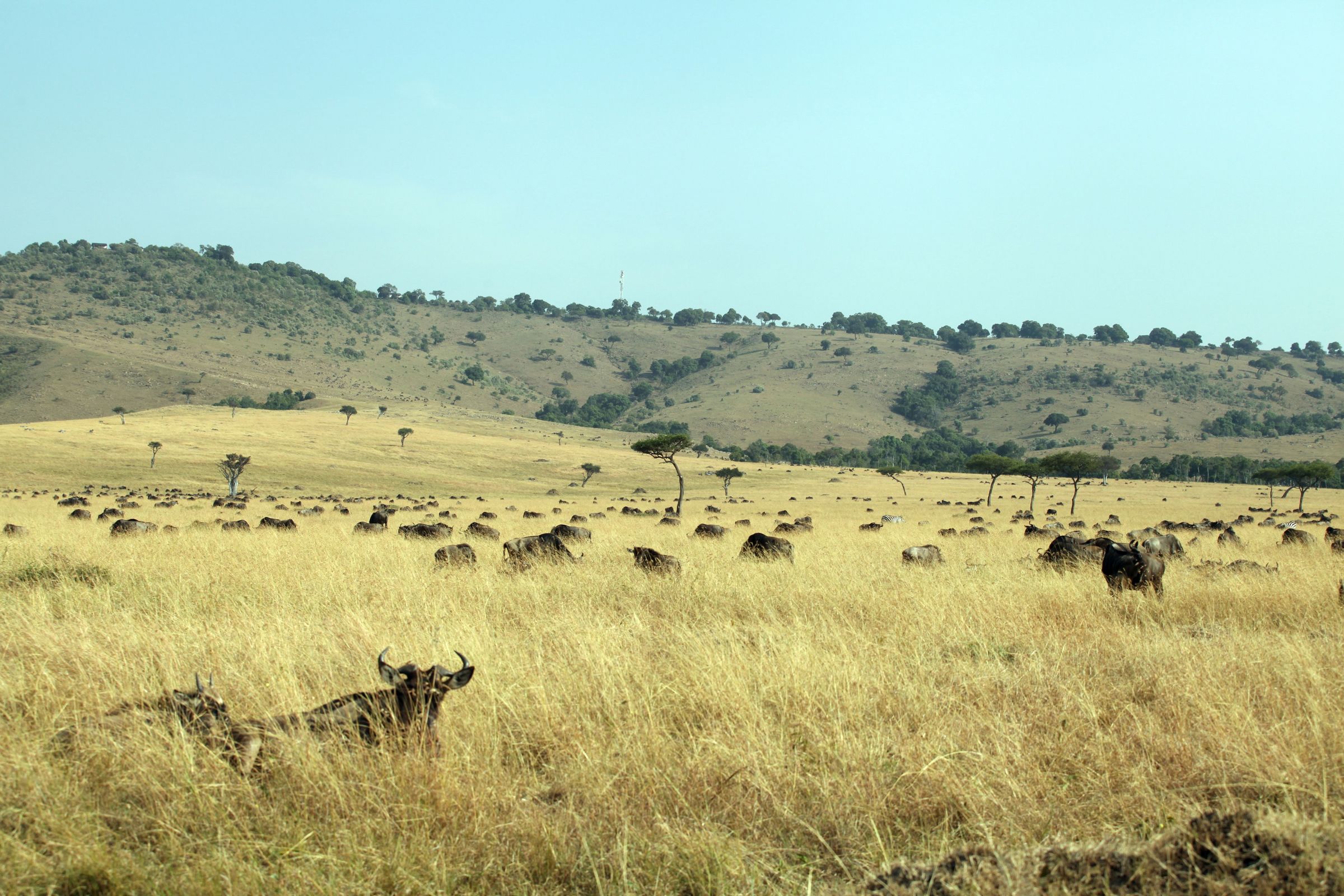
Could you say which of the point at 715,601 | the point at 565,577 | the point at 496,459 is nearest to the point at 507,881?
the point at 715,601

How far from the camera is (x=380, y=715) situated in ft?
14.6

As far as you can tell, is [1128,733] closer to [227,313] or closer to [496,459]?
[496,459]

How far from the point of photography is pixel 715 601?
30.1 feet

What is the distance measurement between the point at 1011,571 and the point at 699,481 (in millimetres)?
66138

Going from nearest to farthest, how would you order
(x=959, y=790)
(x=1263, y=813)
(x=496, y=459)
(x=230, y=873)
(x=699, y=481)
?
(x=230, y=873) → (x=1263, y=813) → (x=959, y=790) → (x=699, y=481) → (x=496, y=459)

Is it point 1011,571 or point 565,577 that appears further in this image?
point 1011,571

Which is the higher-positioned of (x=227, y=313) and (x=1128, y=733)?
(x=227, y=313)

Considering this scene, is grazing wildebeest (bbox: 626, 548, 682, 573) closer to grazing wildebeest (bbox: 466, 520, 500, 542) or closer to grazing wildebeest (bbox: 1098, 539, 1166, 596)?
grazing wildebeest (bbox: 1098, 539, 1166, 596)

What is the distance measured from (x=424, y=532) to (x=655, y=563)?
9802mm

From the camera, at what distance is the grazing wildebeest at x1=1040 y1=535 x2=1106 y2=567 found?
12320 mm

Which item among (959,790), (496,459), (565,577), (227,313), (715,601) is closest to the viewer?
(959,790)

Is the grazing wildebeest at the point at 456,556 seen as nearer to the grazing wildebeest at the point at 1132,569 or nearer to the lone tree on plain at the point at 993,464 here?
the grazing wildebeest at the point at 1132,569

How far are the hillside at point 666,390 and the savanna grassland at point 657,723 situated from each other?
122140 millimetres

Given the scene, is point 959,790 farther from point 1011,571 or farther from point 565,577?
point 1011,571
